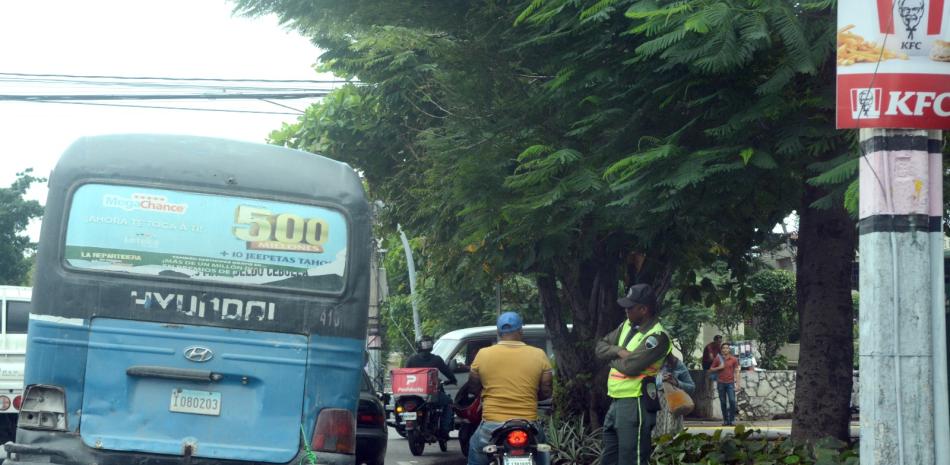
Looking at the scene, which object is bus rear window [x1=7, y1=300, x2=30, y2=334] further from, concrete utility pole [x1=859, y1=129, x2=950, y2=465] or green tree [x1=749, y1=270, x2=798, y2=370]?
green tree [x1=749, y1=270, x2=798, y2=370]

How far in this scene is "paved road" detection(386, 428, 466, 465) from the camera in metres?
16.4

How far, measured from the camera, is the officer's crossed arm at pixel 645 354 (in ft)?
27.8

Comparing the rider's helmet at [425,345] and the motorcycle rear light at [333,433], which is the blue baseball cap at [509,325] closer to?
the motorcycle rear light at [333,433]

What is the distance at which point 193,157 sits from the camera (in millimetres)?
8617

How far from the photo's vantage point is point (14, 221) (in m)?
47.1

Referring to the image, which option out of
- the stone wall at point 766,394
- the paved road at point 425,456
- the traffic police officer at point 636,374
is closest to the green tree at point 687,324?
the stone wall at point 766,394

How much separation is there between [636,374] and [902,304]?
12.7 feet

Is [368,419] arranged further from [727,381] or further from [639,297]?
[727,381]

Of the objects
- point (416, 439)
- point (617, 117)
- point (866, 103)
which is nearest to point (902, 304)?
point (866, 103)

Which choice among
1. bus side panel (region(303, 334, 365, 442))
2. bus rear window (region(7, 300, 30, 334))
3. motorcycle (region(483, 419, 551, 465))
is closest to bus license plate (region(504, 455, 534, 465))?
motorcycle (region(483, 419, 551, 465))

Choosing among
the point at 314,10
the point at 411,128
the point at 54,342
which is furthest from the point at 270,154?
the point at 411,128

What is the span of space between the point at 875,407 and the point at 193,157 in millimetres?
5455

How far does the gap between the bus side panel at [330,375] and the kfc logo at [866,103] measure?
4707 mm

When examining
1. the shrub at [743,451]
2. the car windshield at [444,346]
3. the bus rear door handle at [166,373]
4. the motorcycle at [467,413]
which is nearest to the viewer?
the bus rear door handle at [166,373]
